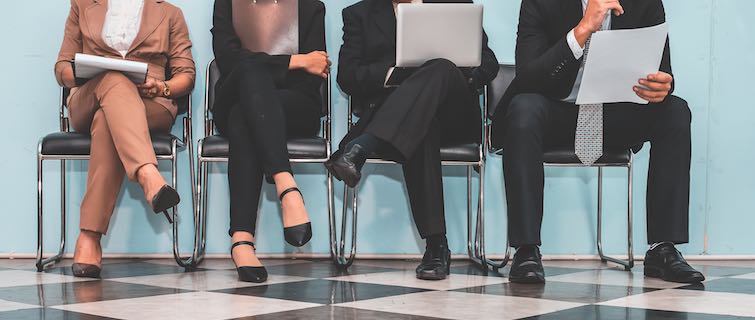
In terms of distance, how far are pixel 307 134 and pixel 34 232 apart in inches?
45.1

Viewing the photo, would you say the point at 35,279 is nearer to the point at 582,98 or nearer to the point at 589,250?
the point at 582,98

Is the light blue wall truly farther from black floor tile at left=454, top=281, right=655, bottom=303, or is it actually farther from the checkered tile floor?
black floor tile at left=454, top=281, right=655, bottom=303

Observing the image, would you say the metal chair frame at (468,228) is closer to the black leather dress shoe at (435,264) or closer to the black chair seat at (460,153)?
the black chair seat at (460,153)

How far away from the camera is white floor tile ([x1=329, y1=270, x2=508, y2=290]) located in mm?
2427

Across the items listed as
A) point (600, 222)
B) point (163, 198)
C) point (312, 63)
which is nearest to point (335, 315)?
point (163, 198)

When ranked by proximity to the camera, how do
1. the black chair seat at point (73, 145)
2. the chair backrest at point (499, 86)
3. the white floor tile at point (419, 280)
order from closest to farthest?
the white floor tile at point (419, 280) < the black chair seat at point (73, 145) < the chair backrest at point (499, 86)

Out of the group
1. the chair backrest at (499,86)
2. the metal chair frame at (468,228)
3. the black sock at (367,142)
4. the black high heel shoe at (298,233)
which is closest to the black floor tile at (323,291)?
the black high heel shoe at (298,233)

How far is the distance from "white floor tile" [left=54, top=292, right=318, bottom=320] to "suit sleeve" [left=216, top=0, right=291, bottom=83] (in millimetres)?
1047

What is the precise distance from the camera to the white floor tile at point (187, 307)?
1795 millimetres

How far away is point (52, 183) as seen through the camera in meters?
3.42

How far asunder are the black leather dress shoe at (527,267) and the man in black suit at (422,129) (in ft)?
0.70

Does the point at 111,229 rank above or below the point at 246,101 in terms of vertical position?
below

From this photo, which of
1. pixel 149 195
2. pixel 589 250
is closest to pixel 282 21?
pixel 149 195

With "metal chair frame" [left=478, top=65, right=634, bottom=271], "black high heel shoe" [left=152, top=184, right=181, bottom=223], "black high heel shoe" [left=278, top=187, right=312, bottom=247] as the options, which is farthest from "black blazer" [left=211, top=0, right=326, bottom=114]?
"metal chair frame" [left=478, top=65, right=634, bottom=271]
